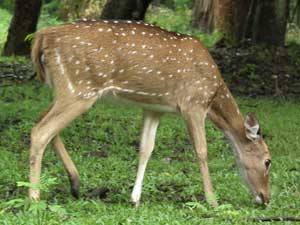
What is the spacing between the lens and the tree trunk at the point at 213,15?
728 inches

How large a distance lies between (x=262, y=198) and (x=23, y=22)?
31.2ft

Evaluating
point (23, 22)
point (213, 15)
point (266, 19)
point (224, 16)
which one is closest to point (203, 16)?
point (213, 15)

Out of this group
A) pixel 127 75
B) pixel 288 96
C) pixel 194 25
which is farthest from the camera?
pixel 194 25

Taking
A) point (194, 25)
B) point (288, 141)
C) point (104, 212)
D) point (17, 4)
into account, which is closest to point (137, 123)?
point (288, 141)

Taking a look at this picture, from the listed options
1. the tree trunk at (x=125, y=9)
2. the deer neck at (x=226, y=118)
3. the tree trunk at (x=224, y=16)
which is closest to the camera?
the deer neck at (x=226, y=118)

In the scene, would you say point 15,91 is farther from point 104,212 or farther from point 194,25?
point 194,25

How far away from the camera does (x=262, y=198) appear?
24.9 feet

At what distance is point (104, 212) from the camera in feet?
21.6

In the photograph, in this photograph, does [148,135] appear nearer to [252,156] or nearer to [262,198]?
[252,156]

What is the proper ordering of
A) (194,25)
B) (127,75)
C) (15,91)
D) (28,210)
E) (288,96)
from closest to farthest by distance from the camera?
(28,210) → (127,75) → (15,91) → (288,96) → (194,25)

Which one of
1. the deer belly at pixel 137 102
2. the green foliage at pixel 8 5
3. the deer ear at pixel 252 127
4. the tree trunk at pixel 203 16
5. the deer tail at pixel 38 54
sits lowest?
the green foliage at pixel 8 5

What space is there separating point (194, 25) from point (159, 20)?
418cm

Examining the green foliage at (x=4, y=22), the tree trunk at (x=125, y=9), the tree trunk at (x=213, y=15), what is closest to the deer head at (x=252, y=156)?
the tree trunk at (x=125, y=9)

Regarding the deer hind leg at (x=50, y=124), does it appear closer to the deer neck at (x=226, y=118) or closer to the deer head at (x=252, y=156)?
the deer neck at (x=226, y=118)
